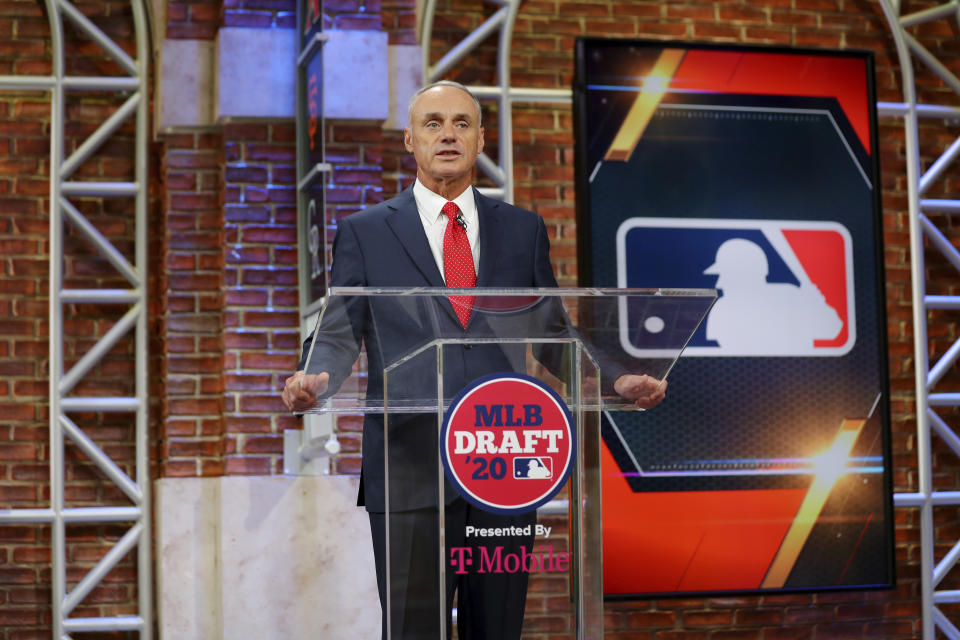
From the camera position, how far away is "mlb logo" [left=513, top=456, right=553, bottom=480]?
6.59 ft

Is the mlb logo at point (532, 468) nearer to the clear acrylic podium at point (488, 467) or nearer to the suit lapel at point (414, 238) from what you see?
the clear acrylic podium at point (488, 467)

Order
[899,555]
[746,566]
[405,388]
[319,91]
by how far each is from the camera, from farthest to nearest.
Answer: [899,555], [746,566], [319,91], [405,388]

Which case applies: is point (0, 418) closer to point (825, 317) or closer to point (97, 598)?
point (97, 598)

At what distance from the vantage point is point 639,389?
2.15 metres

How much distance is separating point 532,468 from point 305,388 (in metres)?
0.40

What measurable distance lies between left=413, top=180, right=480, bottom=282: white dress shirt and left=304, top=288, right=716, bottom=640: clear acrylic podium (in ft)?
1.37

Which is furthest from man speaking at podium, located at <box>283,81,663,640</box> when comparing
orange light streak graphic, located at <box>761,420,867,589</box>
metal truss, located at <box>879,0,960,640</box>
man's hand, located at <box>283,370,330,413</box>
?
metal truss, located at <box>879,0,960,640</box>

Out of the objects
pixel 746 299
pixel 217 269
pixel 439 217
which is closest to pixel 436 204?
pixel 439 217

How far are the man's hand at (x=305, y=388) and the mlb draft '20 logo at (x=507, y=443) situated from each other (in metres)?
0.25

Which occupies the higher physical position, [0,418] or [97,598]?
[0,418]

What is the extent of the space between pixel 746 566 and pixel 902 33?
241cm

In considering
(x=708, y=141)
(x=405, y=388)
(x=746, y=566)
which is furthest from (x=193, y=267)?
(x=405, y=388)

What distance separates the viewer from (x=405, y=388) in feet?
6.60

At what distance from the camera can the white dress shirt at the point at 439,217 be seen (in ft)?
8.11
